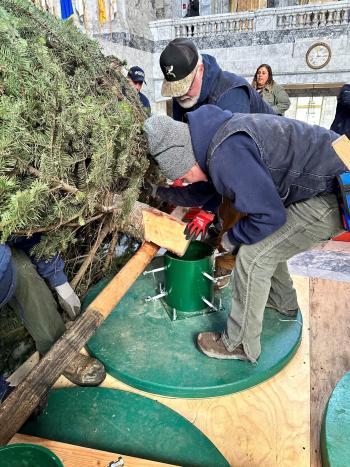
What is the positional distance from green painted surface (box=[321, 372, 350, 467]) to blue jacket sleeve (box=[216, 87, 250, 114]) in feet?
6.44

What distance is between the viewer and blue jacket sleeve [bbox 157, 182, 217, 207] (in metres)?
2.61

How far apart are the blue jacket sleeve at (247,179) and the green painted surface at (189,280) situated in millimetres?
814

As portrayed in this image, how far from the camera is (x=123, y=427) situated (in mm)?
1975

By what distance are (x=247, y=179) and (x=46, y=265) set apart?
4.56 ft

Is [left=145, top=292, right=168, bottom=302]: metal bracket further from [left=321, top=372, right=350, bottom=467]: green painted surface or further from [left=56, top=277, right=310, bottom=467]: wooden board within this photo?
[left=321, top=372, right=350, bottom=467]: green painted surface

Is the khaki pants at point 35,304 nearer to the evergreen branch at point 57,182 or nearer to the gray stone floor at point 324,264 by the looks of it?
the evergreen branch at point 57,182

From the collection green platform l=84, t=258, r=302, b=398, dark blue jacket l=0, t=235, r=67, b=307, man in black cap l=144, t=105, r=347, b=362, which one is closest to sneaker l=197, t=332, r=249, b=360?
green platform l=84, t=258, r=302, b=398

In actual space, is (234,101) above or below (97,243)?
above

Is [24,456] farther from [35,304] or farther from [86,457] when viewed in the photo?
[35,304]

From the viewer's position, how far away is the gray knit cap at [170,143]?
6.13 feet

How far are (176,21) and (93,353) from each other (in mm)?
10969

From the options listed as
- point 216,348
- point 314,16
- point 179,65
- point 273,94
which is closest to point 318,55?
point 314,16

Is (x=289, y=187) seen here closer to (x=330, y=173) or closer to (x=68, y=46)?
(x=330, y=173)

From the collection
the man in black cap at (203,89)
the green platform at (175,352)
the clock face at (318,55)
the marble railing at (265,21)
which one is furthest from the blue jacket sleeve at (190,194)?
the marble railing at (265,21)
